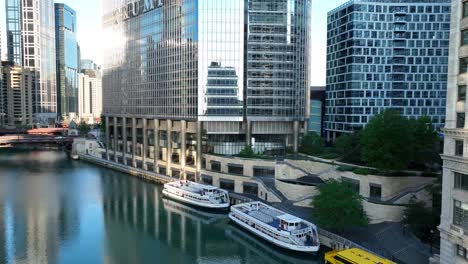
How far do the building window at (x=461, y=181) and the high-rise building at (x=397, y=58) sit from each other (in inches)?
3160

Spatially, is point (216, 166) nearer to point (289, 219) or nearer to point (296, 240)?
point (289, 219)

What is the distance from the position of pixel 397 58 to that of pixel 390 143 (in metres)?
66.9

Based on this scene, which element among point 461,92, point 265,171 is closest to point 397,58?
point 265,171

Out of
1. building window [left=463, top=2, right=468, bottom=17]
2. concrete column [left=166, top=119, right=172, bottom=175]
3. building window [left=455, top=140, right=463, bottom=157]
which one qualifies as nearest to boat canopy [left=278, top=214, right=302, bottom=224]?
building window [left=455, top=140, right=463, bottom=157]

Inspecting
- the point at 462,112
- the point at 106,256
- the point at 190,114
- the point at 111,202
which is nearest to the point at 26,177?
the point at 111,202

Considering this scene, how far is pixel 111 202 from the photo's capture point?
271 ft

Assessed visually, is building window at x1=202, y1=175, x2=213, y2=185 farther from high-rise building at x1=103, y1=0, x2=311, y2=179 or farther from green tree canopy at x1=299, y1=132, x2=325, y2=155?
green tree canopy at x1=299, y1=132, x2=325, y2=155

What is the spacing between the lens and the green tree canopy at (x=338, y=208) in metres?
51.2

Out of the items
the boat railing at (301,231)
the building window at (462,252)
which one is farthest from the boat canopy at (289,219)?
the building window at (462,252)

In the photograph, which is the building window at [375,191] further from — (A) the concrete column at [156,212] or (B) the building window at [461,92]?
(A) the concrete column at [156,212]

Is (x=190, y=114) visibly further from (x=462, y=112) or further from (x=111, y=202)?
(x=462, y=112)

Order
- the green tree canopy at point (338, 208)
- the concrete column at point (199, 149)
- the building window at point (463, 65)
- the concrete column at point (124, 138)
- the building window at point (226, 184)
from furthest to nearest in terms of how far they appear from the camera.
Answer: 1. the concrete column at point (124, 138)
2. the concrete column at point (199, 149)
3. the building window at point (226, 184)
4. the green tree canopy at point (338, 208)
5. the building window at point (463, 65)

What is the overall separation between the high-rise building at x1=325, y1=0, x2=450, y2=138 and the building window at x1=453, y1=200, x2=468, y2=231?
80607 mm

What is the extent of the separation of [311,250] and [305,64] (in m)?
63.0
